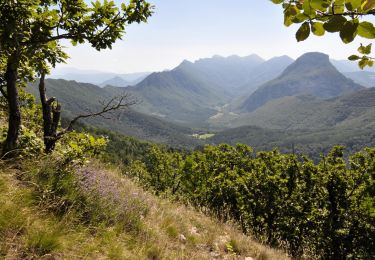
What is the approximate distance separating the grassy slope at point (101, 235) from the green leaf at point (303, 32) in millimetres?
4316

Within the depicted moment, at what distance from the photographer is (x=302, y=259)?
10.7 metres

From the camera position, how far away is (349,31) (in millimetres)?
1559

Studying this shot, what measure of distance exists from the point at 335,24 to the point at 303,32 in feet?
0.77

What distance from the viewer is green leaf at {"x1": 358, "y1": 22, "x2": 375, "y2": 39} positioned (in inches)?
58.1

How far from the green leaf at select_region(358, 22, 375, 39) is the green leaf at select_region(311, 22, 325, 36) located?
27cm

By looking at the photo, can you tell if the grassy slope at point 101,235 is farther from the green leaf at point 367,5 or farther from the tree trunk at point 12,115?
the green leaf at point 367,5

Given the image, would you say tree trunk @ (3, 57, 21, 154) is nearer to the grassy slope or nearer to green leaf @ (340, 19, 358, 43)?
the grassy slope

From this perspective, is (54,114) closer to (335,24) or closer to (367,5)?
(335,24)

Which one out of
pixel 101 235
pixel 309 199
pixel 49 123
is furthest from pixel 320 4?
pixel 309 199

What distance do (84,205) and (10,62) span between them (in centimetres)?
350

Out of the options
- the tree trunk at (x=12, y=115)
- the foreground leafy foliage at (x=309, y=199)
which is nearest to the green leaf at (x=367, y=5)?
the tree trunk at (x=12, y=115)

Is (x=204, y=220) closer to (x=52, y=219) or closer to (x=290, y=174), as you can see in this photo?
(x=52, y=219)

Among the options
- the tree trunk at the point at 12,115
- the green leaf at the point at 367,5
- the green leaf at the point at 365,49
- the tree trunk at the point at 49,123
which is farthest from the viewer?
the tree trunk at the point at 49,123

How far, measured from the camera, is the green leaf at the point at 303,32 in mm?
1795
